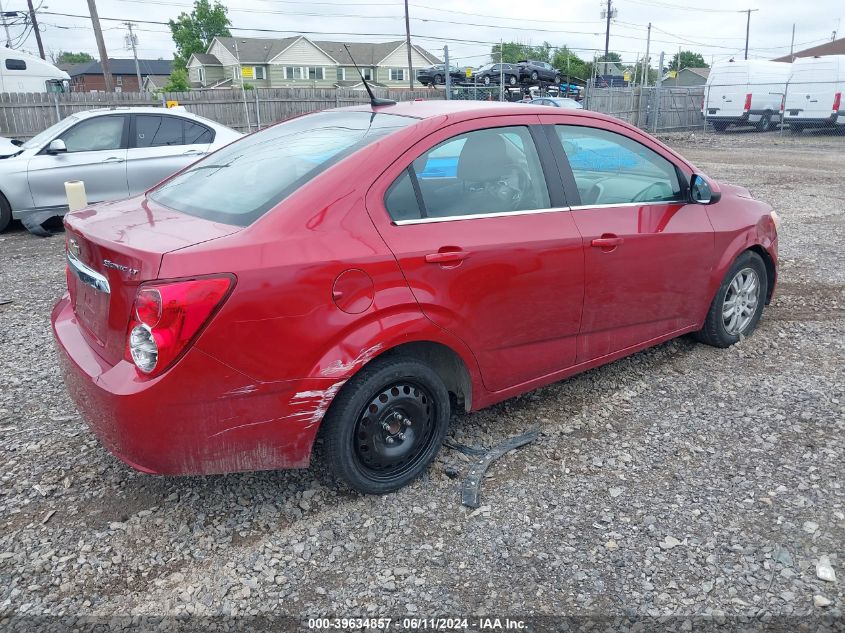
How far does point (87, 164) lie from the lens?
8.64 meters

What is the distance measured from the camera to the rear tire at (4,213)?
8.55 m

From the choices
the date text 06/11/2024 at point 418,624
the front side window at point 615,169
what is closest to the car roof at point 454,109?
the front side window at point 615,169

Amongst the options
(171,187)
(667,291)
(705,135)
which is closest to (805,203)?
(667,291)

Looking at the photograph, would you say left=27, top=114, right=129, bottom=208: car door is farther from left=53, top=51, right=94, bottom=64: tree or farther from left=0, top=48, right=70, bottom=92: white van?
Result: left=53, top=51, right=94, bottom=64: tree

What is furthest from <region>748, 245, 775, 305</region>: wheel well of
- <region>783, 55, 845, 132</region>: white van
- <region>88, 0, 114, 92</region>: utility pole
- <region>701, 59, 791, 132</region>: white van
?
<region>701, 59, 791, 132</region>: white van

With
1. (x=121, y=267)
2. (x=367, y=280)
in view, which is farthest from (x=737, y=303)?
(x=121, y=267)


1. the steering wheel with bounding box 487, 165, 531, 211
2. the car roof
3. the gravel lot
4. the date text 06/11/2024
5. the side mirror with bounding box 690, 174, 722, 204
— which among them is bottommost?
the date text 06/11/2024

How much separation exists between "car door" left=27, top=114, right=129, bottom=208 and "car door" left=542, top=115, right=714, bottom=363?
22.8 feet

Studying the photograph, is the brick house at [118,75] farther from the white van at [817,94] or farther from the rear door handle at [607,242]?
the rear door handle at [607,242]

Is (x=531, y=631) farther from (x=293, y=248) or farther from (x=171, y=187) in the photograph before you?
(x=171, y=187)

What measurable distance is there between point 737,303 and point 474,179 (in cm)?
243

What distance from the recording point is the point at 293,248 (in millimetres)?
2562

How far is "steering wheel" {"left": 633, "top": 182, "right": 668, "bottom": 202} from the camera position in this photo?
12.5ft

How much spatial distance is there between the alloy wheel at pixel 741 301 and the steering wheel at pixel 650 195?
3.12 feet
